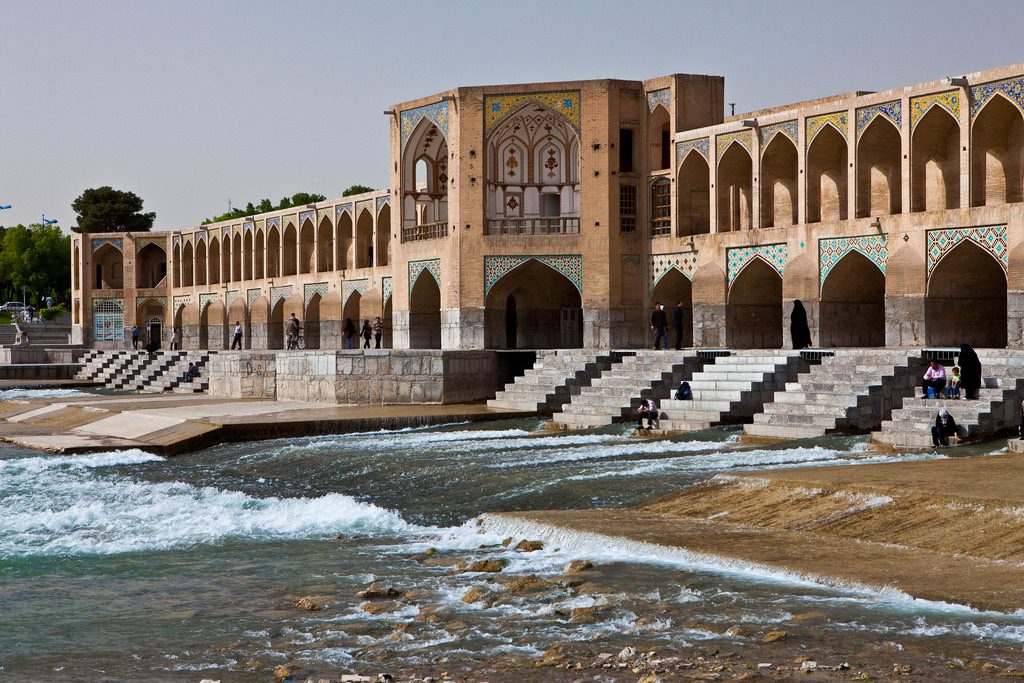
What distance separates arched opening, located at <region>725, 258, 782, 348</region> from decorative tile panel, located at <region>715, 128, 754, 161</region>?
211 centimetres

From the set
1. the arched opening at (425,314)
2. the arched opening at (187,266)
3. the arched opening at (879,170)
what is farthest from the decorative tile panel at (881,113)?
the arched opening at (187,266)

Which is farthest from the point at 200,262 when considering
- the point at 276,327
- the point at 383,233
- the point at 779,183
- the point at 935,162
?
the point at 935,162

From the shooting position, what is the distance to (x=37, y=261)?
68.1 meters

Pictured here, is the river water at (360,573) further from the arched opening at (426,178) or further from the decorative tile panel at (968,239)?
the arched opening at (426,178)

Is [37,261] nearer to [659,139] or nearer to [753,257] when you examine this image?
[659,139]

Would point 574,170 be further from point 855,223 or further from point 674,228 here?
point 855,223

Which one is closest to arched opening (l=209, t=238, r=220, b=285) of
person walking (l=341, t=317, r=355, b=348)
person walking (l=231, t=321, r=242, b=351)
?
person walking (l=231, t=321, r=242, b=351)

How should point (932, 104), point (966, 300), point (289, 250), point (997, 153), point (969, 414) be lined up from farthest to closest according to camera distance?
point (289, 250)
point (997, 153)
point (966, 300)
point (932, 104)
point (969, 414)

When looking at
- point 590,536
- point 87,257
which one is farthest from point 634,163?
point 87,257

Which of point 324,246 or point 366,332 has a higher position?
point 324,246

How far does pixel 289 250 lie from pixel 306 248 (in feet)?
4.91

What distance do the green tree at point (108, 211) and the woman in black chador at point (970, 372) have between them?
175 feet

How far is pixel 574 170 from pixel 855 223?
7593 millimetres

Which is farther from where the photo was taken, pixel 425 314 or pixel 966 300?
pixel 425 314
